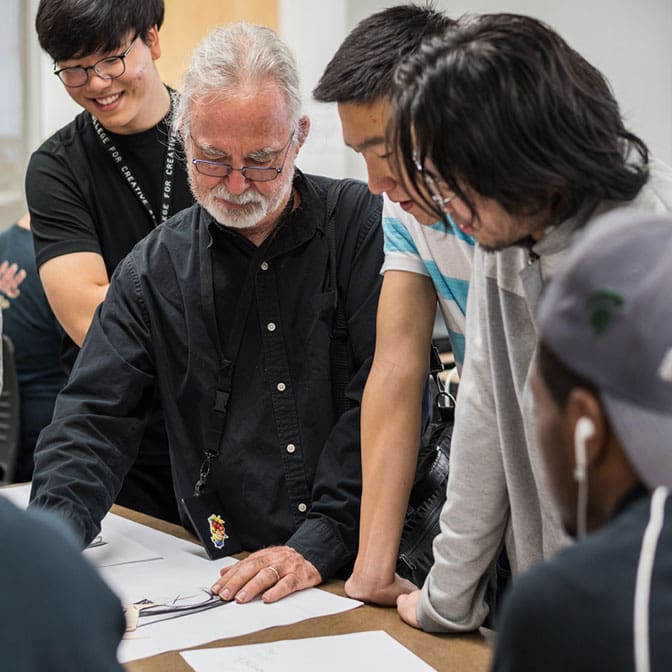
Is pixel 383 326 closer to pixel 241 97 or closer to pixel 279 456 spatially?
pixel 279 456

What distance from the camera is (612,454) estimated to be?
0.85 m

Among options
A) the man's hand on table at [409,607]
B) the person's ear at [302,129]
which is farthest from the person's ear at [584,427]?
the person's ear at [302,129]

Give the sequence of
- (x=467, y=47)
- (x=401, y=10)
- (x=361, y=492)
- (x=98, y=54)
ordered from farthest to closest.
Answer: (x=98, y=54) → (x=361, y=492) → (x=401, y=10) → (x=467, y=47)

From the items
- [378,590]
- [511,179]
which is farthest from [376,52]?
[378,590]

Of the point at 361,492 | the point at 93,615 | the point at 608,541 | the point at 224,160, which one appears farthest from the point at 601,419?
the point at 224,160

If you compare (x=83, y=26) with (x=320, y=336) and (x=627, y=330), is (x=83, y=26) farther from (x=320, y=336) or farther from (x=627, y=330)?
(x=627, y=330)

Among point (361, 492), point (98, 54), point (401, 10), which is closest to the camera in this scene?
point (401, 10)

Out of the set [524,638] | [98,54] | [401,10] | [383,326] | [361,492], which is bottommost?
[361,492]

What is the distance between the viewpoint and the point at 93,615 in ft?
2.83

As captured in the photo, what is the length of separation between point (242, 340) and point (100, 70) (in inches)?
32.4

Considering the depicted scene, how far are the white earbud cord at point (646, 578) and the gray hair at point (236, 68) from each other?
4.20 ft

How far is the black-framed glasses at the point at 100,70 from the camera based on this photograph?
2.44 metres

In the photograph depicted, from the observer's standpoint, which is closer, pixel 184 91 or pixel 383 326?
pixel 383 326

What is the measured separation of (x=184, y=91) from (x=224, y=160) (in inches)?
6.5
